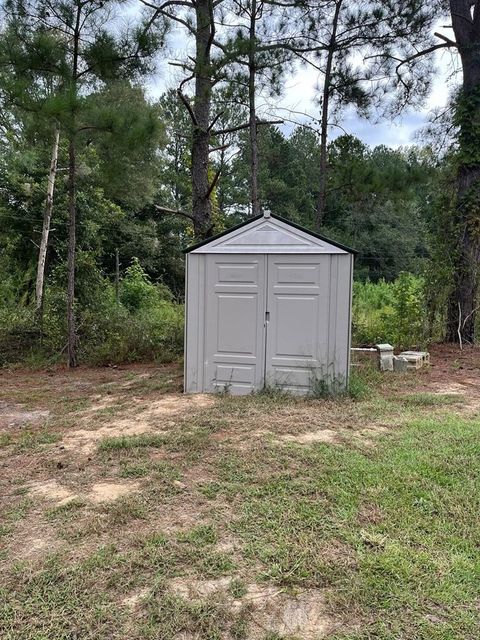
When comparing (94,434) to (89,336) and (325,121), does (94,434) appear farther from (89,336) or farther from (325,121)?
(325,121)

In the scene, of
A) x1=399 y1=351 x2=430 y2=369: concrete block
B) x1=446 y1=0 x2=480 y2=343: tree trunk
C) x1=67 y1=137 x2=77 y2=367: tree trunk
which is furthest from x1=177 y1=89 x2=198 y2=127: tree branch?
x1=399 y1=351 x2=430 y2=369: concrete block

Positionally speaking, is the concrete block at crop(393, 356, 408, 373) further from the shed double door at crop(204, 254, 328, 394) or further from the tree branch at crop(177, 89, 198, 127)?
the tree branch at crop(177, 89, 198, 127)

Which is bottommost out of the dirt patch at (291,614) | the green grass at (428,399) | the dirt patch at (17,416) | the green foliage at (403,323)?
the dirt patch at (291,614)

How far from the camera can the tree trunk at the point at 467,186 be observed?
7.68m

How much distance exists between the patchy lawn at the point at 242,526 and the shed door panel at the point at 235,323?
2.60 feet

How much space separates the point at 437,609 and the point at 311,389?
3.07m

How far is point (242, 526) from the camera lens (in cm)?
219

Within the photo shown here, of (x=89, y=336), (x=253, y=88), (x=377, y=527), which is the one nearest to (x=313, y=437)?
(x=377, y=527)

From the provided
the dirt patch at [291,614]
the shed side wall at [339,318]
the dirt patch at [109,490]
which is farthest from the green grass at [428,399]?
the dirt patch at [291,614]

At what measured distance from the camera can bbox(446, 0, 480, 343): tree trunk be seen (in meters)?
7.68

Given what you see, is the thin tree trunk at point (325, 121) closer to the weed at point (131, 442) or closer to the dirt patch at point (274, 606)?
the weed at point (131, 442)

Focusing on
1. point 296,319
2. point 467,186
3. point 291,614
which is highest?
point 467,186

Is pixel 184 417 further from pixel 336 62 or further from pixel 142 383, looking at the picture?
pixel 336 62

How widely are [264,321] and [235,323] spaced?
30 cm
